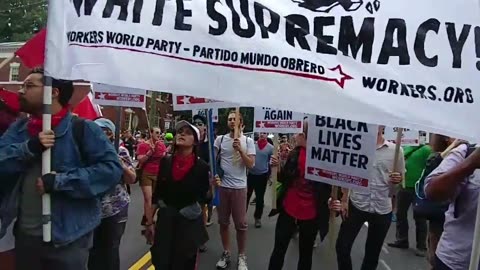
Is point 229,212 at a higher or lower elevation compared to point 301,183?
lower

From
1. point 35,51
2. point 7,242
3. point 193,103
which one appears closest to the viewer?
point 35,51

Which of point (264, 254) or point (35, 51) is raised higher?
point (35, 51)

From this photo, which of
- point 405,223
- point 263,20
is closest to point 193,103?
point 405,223

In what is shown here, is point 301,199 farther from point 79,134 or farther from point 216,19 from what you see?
point 216,19

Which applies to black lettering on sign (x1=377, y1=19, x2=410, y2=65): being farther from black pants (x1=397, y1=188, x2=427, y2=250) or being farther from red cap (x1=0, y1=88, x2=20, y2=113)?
black pants (x1=397, y1=188, x2=427, y2=250)

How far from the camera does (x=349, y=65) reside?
9.44 ft

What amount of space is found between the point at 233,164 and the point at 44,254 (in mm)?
4558

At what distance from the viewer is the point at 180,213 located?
17.5ft

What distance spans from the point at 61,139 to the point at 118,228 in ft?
7.51

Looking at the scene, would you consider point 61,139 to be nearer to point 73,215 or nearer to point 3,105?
point 73,215

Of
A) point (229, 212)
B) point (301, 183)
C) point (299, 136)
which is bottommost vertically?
point (229, 212)

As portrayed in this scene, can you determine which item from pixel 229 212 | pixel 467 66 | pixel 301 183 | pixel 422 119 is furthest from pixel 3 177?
pixel 229 212

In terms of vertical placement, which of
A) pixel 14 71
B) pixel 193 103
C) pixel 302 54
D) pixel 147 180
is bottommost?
pixel 147 180

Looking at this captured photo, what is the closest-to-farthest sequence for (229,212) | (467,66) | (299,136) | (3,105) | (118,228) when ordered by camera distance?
(467,66) → (3,105) → (118,228) → (299,136) → (229,212)
